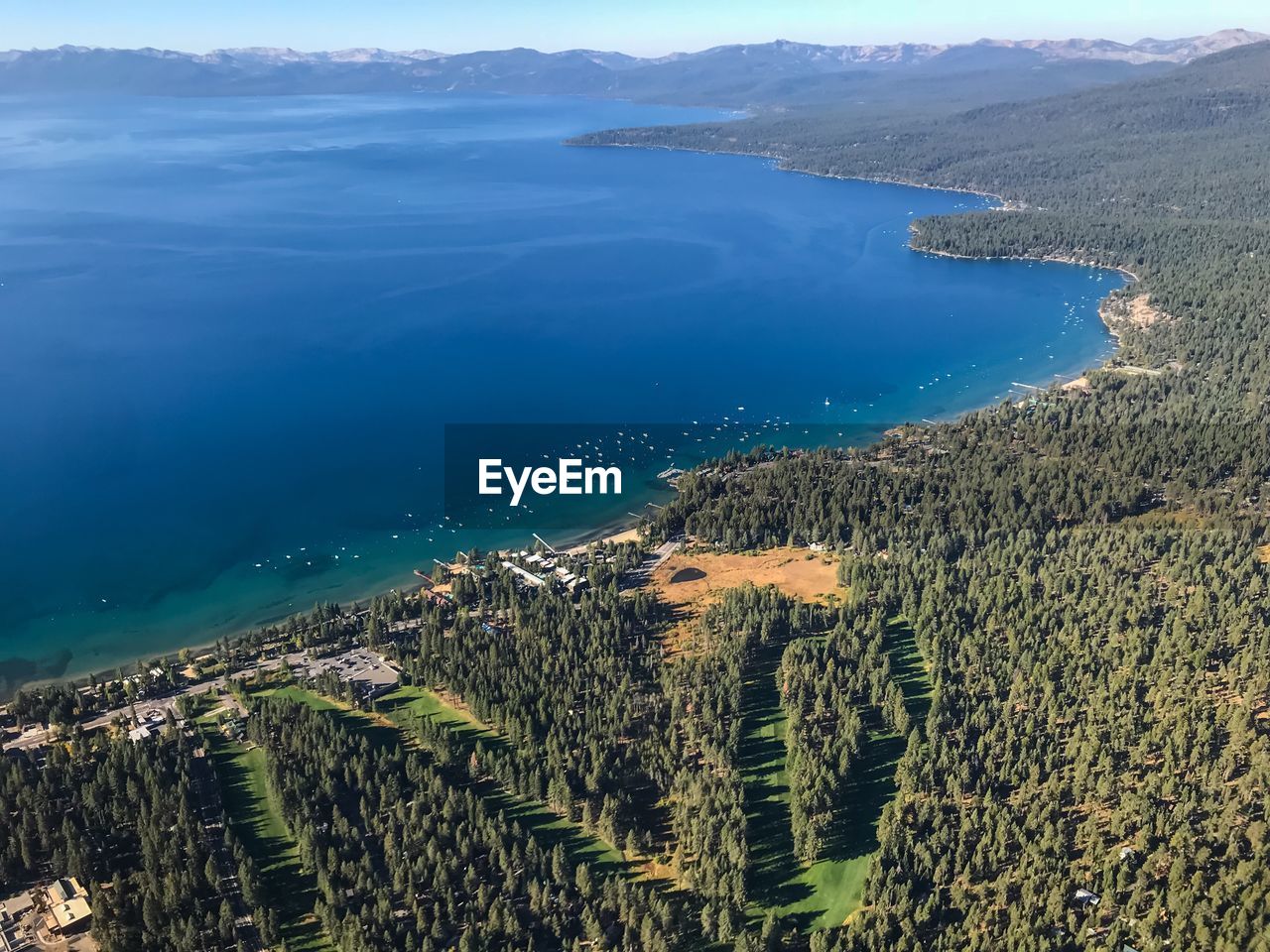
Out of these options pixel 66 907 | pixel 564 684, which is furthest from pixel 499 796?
pixel 66 907

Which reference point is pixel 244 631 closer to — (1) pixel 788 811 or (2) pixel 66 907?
(2) pixel 66 907

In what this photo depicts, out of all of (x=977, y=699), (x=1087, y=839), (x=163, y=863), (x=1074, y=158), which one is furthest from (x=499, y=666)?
(x=1074, y=158)

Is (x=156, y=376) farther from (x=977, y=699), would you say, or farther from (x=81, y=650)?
(x=977, y=699)

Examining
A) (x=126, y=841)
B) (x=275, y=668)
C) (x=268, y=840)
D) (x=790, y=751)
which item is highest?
(x=275, y=668)

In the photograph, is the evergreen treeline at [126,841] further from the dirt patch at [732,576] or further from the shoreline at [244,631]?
the dirt patch at [732,576]

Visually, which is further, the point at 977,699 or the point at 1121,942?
the point at 977,699

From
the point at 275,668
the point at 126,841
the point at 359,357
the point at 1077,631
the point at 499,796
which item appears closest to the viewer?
the point at 126,841

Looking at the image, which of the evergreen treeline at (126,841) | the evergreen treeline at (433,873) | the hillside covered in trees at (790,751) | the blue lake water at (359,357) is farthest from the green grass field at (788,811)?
the blue lake water at (359,357)
